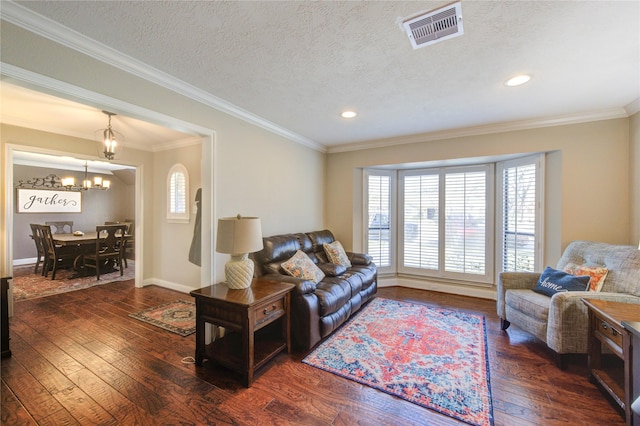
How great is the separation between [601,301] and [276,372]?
2592 mm

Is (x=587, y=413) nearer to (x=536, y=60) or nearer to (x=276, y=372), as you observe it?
(x=276, y=372)

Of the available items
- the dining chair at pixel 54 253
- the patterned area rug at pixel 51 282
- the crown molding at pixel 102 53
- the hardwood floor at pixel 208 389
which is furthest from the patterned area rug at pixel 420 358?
the dining chair at pixel 54 253

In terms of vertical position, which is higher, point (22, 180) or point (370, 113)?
point (370, 113)

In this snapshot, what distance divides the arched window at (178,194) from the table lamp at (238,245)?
232 cm

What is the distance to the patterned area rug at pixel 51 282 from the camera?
410 cm

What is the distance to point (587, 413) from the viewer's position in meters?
1.70

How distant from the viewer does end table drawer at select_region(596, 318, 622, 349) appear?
1688 mm

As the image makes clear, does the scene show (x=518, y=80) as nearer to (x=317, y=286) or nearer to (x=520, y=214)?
(x=520, y=214)

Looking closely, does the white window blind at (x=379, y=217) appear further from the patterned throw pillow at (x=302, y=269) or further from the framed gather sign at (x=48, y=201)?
the framed gather sign at (x=48, y=201)

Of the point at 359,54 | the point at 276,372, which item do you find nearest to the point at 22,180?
the point at 276,372

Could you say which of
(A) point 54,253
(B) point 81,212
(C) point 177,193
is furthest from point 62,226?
(C) point 177,193

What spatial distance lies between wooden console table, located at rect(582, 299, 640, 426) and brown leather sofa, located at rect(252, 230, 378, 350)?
204 centimetres

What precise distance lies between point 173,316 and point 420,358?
9.58 ft

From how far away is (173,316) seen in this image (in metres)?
3.26
